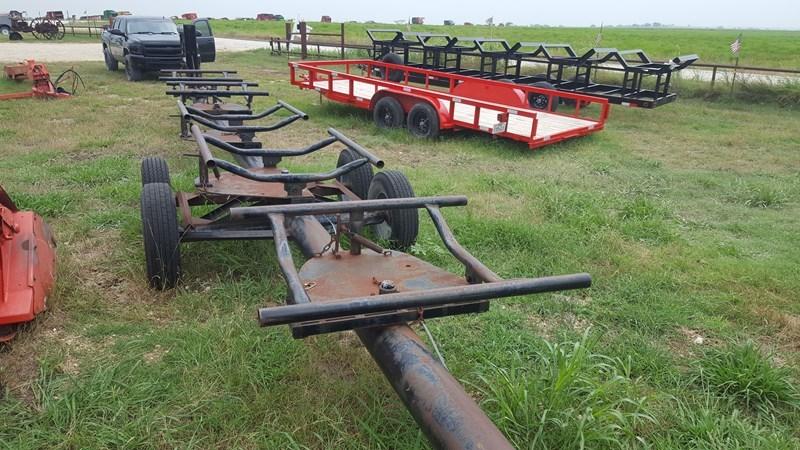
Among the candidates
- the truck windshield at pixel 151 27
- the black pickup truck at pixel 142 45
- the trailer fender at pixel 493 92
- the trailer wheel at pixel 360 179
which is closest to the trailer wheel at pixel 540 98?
the trailer fender at pixel 493 92

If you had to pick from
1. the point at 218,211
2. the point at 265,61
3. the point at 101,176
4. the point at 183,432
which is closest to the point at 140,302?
the point at 218,211

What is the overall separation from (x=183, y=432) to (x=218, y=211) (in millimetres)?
1796

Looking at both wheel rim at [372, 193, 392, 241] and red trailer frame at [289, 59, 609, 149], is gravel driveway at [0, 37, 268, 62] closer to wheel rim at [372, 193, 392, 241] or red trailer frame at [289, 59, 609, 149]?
red trailer frame at [289, 59, 609, 149]

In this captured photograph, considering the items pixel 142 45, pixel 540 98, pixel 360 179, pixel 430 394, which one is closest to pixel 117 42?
pixel 142 45

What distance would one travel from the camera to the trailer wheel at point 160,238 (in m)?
3.33

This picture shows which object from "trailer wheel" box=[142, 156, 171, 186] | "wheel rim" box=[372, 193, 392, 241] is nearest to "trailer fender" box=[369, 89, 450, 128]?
"wheel rim" box=[372, 193, 392, 241]

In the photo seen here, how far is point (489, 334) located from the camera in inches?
124

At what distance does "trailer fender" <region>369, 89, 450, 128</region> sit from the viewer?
7.86 meters

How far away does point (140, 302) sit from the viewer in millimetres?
3363

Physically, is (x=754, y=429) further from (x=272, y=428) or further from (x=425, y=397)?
(x=272, y=428)

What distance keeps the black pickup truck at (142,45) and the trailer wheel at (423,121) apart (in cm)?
810

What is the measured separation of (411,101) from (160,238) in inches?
218

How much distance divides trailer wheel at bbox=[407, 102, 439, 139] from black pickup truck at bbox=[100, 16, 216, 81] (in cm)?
810

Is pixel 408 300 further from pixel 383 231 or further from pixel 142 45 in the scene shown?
pixel 142 45
